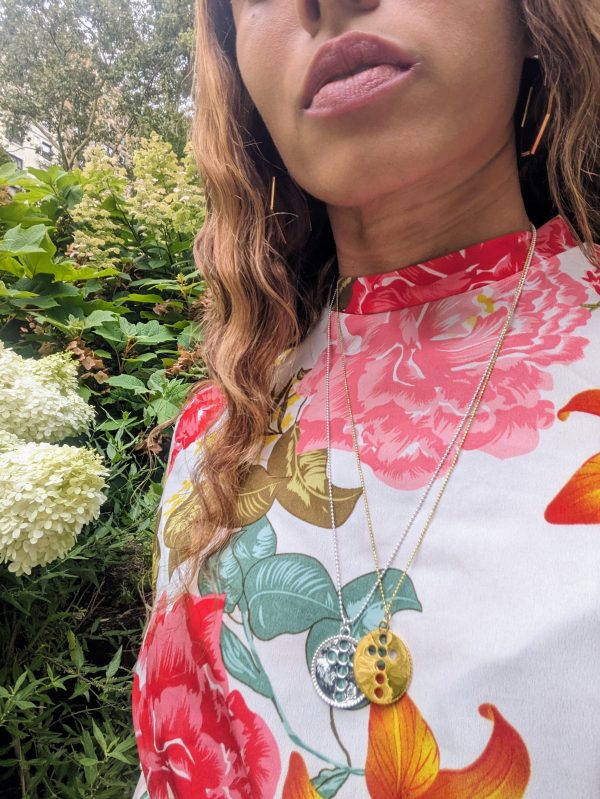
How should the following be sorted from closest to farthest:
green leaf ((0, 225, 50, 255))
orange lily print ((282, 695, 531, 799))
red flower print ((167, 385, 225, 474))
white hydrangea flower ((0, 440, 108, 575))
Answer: orange lily print ((282, 695, 531, 799)), white hydrangea flower ((0, 440, 108, 575)), red flower print ((167, 385, 225, 474)), green leaf ((0, 225, 50, 255))

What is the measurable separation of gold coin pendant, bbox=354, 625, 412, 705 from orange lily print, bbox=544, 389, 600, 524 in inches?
6.8

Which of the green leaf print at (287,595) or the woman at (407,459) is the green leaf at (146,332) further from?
the green leaf print at (287,595)

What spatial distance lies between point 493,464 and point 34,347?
1.14 metres

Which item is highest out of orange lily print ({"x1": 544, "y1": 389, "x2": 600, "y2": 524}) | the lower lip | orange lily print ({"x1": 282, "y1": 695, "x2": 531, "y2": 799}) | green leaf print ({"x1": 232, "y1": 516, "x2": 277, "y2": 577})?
the lower lip

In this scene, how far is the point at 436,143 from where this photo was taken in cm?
64

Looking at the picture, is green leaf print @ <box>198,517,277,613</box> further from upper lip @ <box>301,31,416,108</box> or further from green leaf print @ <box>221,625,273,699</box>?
upper lip @ <box>301,31,416,108</box>

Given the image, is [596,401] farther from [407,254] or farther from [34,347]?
[34,347]

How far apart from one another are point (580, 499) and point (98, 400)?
3.50ft

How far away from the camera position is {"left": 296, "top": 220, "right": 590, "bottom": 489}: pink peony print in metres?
0.62

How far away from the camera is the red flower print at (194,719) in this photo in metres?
0.61

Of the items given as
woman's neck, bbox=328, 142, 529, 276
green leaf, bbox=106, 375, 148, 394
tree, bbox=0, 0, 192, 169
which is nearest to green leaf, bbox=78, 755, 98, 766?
green leaf, bbox=106, 375, 148, 394

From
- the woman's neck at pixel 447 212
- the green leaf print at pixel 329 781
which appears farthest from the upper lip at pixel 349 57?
the green leaf print at pixel 329 781

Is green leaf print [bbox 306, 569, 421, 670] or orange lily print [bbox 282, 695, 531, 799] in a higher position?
green leaf print [bbox 306, 569, 421, 670]

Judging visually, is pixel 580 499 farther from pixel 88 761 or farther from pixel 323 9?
pixel 88 761
